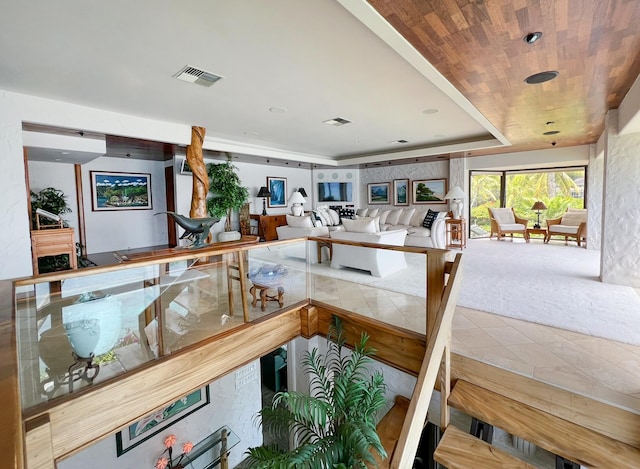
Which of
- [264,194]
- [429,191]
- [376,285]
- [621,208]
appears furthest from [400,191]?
[376,285]

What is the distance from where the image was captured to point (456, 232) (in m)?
8.06

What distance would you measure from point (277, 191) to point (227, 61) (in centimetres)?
660

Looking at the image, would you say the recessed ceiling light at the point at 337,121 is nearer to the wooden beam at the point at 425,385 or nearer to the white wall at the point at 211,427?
the wooden beam at the point at 425,385

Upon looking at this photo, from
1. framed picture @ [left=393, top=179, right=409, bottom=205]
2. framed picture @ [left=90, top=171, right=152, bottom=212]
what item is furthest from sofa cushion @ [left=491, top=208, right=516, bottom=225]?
framed picture @ [left=90, top=171, right=152, bottom=212]

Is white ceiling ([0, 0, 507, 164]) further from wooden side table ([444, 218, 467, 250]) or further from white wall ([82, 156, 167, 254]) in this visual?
white wall ([82, 156, 167, 254])

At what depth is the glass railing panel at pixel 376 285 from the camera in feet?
10.4

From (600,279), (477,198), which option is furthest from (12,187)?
(477,198)

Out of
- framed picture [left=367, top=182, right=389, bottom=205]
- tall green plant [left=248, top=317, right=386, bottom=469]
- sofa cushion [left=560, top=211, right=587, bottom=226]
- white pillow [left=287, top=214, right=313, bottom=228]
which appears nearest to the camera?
tall green plant [left=248, top=317, right=386, bottom=469]

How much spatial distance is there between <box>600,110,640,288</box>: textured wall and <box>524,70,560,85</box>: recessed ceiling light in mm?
1987

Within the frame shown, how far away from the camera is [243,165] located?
341 inches

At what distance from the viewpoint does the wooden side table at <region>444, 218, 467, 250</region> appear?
24.5 ft

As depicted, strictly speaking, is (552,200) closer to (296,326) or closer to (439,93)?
(439,93)

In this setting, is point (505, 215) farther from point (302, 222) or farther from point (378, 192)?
point (302, 222)

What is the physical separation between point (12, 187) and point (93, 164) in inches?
161
